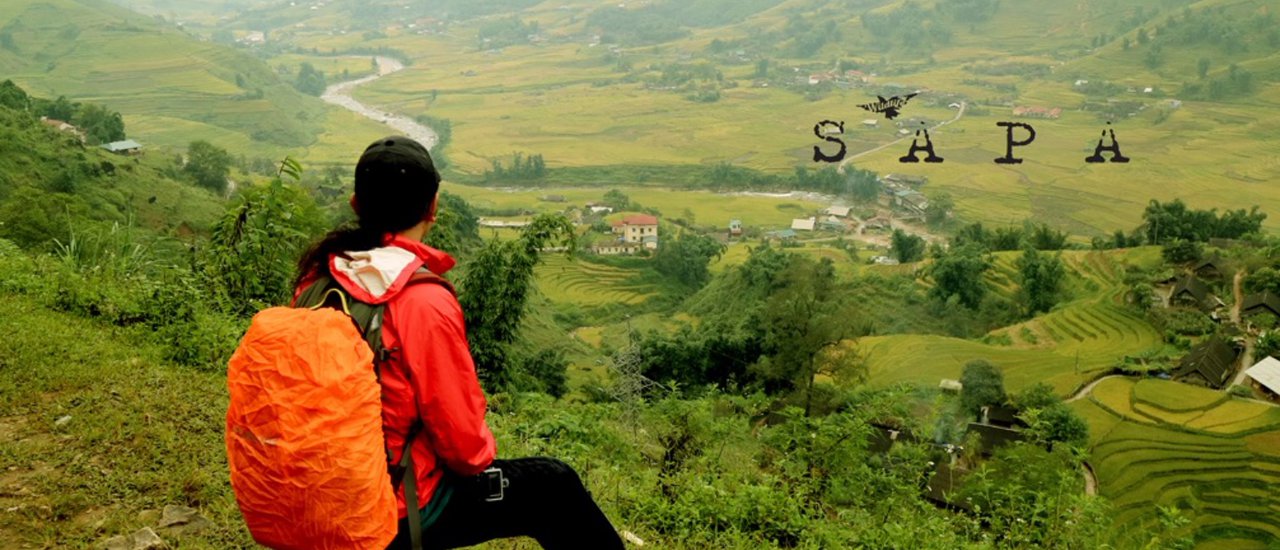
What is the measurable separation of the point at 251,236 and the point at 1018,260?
88.5ft

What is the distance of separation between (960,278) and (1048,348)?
445 cm

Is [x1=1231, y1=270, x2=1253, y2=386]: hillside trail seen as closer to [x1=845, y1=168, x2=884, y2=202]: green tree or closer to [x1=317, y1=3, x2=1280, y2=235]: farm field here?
[x1=317, y1=3, x2=1280, y2=235]: farm field

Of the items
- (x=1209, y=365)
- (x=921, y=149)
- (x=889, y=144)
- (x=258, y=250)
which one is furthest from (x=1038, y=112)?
(x=258, y=250)

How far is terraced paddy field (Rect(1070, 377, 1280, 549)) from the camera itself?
11.9 metres

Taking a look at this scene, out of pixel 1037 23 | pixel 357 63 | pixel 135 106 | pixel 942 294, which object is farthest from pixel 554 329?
pixel 1037 23

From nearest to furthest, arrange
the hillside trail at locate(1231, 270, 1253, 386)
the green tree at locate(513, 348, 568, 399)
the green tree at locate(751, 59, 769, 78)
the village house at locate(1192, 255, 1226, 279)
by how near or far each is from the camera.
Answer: the green tree at locate(513, 348, 568, 399) < the hillside trail at locate(1231, 270, 1253, 386) < the village house at locate(1192, 255, 1226, 279) < the green tree at locate(751, 59, 769, 78)

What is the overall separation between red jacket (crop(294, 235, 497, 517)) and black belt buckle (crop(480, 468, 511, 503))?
16 cm

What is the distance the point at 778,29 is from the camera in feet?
302

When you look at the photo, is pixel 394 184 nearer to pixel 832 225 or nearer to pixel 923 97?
pixel 832 225

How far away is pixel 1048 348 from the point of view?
2178 cm

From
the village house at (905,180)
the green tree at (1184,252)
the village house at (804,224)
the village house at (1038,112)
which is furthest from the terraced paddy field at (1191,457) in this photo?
the village house at (1038,112)

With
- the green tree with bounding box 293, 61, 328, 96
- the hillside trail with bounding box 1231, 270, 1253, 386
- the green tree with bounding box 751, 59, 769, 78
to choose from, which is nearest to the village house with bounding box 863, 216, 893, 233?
the hillside trail with bounding box 1231, 270, 1253, 386

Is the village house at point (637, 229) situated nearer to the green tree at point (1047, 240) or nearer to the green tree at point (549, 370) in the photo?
the green tree at point (1047, 240)

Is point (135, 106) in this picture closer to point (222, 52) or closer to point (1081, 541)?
point (222, 52)
